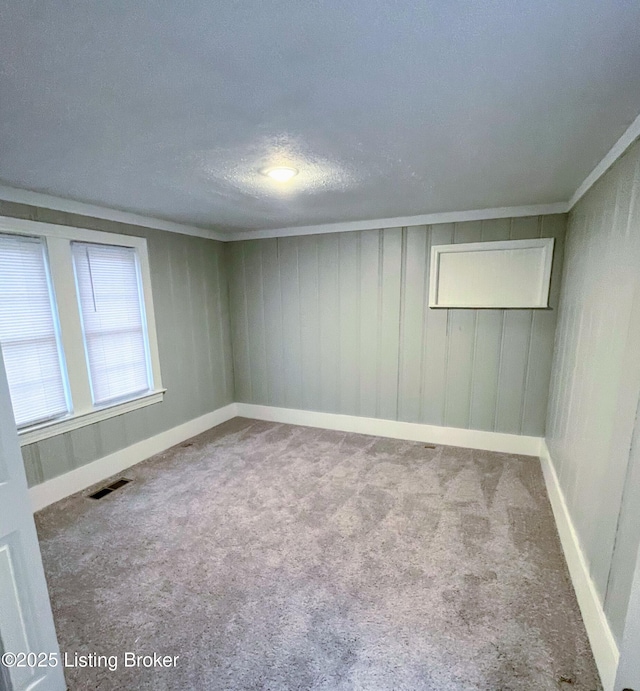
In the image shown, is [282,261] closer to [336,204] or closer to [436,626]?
[336,204]

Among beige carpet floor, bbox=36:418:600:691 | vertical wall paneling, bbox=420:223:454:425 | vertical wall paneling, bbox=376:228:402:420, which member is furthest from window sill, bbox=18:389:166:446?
vertical wall paneling, bbox=420:223:454:425

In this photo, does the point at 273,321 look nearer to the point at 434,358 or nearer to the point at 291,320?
the point at 291,320

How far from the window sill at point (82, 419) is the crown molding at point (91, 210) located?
65.0 inches

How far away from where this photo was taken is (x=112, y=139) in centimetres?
167

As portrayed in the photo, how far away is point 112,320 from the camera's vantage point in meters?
3.21

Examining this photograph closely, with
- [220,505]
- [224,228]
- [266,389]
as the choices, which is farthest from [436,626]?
[224,228]

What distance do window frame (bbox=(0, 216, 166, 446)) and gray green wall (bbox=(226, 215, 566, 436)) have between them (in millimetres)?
1611

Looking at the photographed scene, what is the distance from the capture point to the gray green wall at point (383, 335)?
134 inches

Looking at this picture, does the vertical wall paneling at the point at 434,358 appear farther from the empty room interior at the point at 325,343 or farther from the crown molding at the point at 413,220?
the crown molding at the point at 413,220

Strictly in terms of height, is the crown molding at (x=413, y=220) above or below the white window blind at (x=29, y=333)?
above

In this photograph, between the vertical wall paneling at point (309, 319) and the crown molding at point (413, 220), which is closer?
the crown molding at point (413, 220)

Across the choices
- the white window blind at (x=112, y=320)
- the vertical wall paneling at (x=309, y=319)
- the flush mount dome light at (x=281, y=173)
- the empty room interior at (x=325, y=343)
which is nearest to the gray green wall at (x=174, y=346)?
the empty room interior at (x=325, y=343)

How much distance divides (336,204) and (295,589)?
276 centimetres

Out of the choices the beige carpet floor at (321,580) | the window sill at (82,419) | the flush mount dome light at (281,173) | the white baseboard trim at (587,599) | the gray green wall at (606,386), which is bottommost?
the beige carpet floor at (321,580)
